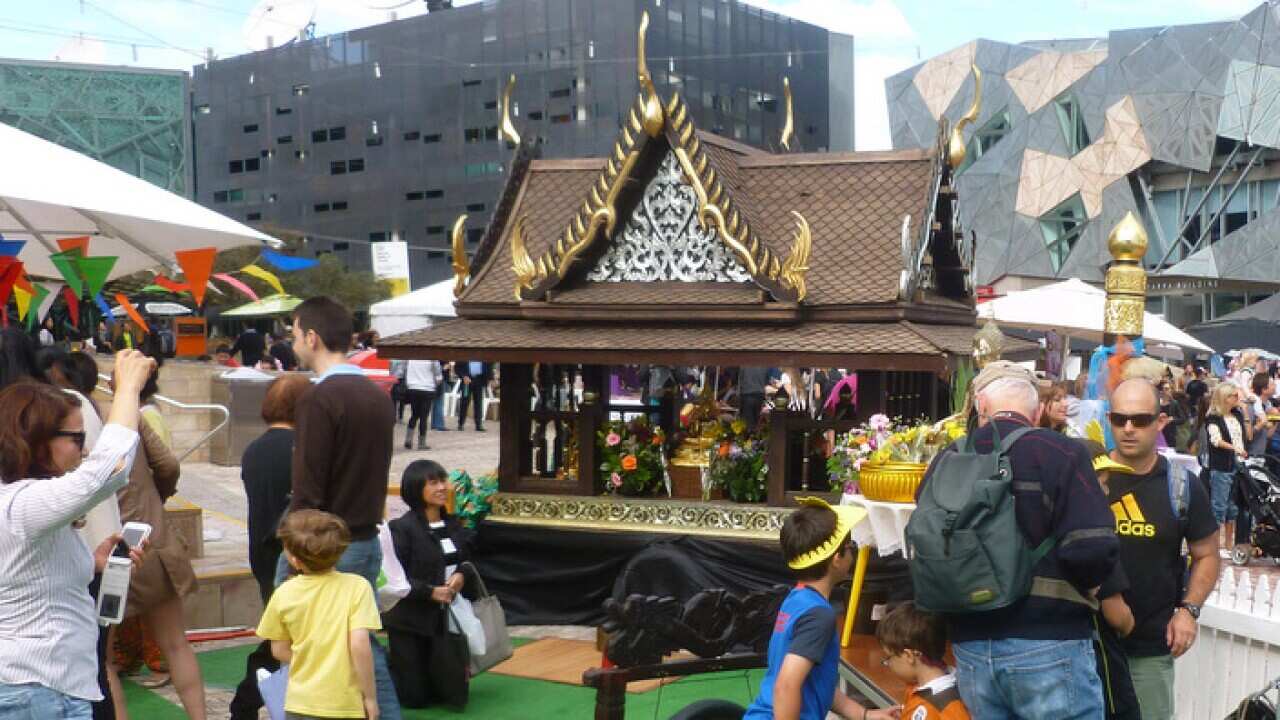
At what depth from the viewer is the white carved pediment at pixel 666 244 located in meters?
9.31

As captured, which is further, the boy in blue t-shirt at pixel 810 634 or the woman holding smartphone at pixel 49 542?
the boy in blue t-shirt at pixel 810 634

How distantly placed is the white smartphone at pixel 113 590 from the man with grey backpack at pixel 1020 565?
289 centimetres

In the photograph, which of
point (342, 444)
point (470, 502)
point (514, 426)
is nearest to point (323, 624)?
point (342, 444)

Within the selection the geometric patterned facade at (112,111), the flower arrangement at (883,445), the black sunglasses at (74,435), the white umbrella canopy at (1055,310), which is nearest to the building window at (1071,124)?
the geometric patterned facade at (112,111)

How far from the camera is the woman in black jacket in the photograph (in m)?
7.38

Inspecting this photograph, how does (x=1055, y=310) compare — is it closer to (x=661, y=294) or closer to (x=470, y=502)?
(x=661, y=294)

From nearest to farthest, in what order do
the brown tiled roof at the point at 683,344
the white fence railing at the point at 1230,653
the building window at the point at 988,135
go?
the white fence railing at the point at 1230,653
the brown tiled roof at the point at 683,344
the building window at the point at 988,135

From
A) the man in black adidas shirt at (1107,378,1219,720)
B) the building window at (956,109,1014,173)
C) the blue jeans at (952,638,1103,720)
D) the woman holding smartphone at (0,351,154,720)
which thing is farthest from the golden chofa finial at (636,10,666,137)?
the building window at (956,109,1014,173)

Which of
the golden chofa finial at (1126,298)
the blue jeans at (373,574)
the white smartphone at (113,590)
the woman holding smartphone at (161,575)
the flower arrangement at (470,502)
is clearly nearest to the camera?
the white smartphone at (113,590)

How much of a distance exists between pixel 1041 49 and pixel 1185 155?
1016cm

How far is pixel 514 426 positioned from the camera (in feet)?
32.6

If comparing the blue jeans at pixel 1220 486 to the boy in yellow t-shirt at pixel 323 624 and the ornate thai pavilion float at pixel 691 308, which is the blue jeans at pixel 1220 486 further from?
the boy in yellow t-shirt at pixel 323 624

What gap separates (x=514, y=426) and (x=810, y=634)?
5.73m

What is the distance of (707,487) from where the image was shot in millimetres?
9461
